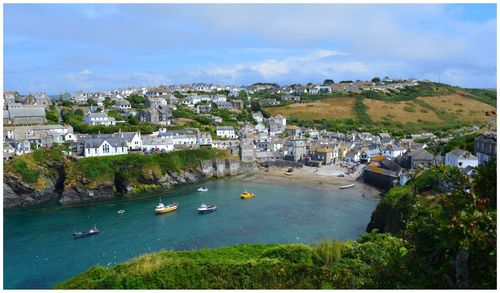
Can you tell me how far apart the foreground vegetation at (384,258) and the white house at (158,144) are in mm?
24715

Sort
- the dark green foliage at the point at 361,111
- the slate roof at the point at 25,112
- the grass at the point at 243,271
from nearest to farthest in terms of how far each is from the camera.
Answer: the grass at the point at 243,271
the slate roof at the point at 25,112
the dark green foliage at the point at 361,111

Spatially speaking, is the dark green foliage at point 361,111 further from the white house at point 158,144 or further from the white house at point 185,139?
the white house at point 158,144

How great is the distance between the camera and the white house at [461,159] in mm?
28609

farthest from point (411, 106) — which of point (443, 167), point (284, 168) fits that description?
point (443, 167)

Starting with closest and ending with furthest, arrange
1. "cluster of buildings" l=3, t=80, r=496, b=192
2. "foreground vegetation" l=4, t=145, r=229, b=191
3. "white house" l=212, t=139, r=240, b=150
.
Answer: "foreground vegetation" l=4, t=145, r=229, b=191 < "cluster of buildings" l=3, t=80, r=496, b=192 < "white house" l=212, t=139, r=240, b=150

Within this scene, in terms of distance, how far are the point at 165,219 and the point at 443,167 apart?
22761mm

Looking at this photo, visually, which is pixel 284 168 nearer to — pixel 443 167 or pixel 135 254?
pixel 135 254

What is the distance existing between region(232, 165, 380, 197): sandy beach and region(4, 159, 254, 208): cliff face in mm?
4625

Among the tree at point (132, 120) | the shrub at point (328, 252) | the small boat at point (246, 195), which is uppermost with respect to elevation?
the tree at point (132, 120)

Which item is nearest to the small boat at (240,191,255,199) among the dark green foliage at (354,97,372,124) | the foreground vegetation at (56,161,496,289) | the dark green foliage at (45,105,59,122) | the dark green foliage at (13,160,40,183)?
the foreground vegetation at (56,161,496,289)

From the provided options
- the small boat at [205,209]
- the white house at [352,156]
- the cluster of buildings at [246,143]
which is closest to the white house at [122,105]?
the cluster of buildings at [246,143]

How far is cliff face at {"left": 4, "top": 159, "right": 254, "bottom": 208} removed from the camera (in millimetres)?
31578

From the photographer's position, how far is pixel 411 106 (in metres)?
77.7

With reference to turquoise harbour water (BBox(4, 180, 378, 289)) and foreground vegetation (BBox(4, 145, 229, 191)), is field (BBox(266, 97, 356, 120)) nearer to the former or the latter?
foreground vegetation (BBox(4, 145, 229, 191))
